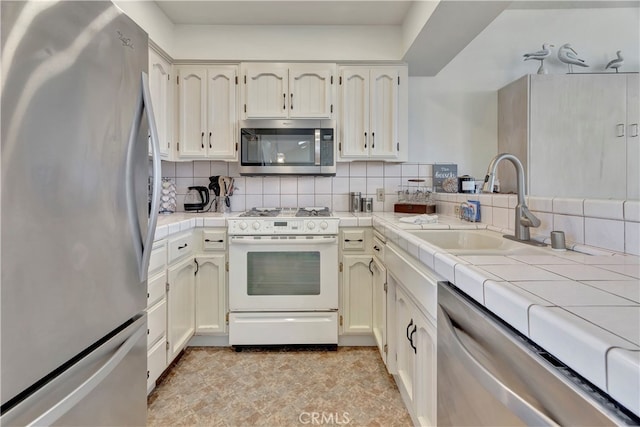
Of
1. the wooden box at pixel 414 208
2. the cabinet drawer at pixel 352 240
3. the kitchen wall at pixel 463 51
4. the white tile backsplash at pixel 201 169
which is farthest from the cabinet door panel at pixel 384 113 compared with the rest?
the white tile backsplash at pixel 201 169

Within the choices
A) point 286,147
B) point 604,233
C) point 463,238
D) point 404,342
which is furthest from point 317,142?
point 604,233

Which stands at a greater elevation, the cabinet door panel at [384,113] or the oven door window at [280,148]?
the cabinet door panel at [384,113]

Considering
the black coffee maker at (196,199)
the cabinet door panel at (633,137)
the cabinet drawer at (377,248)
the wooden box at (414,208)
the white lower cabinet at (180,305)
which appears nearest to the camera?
the white lower cabinet at (180,305)

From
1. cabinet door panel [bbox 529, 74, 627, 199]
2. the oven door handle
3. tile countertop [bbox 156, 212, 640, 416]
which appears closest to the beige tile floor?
the oven door handle

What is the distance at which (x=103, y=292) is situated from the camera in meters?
A: 0.80

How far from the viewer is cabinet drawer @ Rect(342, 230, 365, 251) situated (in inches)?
83.5

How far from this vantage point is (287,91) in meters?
2.32

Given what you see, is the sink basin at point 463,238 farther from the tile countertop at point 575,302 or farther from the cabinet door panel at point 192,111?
the cabinet door panel at point 192,111

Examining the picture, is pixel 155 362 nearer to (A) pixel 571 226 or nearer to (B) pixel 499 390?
(B) pixel 499 390

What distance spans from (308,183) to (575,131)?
7.04ft

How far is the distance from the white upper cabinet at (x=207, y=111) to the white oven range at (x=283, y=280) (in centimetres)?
73

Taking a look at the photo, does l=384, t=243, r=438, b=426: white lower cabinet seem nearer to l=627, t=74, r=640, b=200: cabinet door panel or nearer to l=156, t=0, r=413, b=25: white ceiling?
l=156, t=0, r=413, b=25: white ceiling

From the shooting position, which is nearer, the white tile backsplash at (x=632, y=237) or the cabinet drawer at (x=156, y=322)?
the white tile backsplash at (x=632, y=237)

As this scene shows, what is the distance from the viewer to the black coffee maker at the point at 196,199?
2.50 metres
